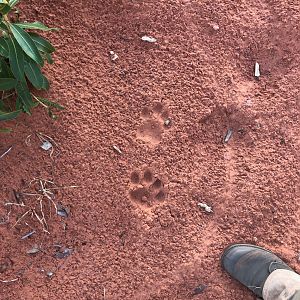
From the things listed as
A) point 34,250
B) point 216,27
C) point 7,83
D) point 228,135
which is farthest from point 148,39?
point 34,250

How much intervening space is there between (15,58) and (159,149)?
79cm

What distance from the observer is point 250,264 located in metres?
2.50

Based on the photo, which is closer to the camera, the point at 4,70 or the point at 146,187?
the point at 4,70

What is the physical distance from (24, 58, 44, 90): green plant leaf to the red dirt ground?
0.19 m

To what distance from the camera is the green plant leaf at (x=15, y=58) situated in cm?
209

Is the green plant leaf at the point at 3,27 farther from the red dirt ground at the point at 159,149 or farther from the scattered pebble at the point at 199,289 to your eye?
the scattered pebble at the point at 199,289

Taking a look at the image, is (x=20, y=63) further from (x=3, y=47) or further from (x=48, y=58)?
(x=48, y=58)

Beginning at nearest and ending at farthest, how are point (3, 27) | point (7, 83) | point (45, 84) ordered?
1. point (3, 27)
2. point (7, 83)
3. point (45, 84)

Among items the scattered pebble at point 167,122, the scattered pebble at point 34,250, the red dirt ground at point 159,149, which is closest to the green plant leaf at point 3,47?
the red dirt ground at point 159,149

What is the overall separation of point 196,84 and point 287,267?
0.99 meters

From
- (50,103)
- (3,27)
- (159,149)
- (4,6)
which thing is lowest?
(159,149)

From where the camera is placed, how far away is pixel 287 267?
248cm

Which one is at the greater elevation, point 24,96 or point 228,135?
point 24,96

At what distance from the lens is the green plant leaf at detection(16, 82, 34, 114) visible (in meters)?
2.22
